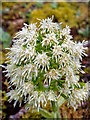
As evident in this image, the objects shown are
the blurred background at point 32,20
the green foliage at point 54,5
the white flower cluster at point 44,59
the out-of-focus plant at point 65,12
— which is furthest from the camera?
the green foliage at point 54,5

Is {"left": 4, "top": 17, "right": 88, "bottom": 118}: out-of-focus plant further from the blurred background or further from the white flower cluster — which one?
the blurred background

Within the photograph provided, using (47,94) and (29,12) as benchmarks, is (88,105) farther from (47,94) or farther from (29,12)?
(29,12)

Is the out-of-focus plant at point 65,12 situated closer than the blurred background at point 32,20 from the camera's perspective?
No

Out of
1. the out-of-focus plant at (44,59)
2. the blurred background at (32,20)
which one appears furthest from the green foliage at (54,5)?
the out-of-focus plant at (44,59)

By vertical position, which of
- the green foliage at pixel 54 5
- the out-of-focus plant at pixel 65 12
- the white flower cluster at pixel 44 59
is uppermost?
the green foliage at pixel 54 5

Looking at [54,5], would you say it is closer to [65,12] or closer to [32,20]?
[65,12]

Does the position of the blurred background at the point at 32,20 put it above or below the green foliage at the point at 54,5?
below

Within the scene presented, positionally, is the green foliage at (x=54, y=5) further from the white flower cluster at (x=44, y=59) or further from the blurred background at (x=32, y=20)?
the white flower cluster at (x=44, y=59)

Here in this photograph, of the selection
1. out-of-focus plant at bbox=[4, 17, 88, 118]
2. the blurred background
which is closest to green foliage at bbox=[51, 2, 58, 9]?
the blurred background
